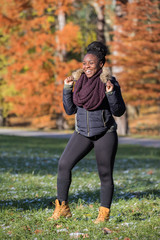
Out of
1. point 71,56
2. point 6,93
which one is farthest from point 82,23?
point 6,93

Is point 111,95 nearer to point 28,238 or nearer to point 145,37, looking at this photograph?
point 28,238

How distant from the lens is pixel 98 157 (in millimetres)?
4660

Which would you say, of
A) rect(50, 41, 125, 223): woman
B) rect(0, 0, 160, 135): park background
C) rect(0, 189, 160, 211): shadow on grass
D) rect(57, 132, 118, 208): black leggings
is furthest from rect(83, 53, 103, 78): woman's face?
rect(0, 0, 160, 135): park background

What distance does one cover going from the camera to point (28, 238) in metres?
4.11

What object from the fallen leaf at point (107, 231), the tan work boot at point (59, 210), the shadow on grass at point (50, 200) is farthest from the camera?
the shadow on grass at point (50, 200)

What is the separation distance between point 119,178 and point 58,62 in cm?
1822

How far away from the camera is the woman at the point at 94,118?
4445 millimetres

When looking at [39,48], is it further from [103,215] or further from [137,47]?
[103,215]

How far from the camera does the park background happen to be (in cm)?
1995

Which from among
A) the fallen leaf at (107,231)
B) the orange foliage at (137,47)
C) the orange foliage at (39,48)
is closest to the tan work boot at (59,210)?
the fallen leaf at (107,231)

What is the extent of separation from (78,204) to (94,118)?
→ 6.01 ft

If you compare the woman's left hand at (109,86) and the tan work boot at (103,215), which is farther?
the tan work boot at (103,215)

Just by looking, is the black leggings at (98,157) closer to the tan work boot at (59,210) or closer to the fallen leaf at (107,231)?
the tan work boot at (59,210)

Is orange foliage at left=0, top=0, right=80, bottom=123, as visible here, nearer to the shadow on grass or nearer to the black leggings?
the shadow on grass
